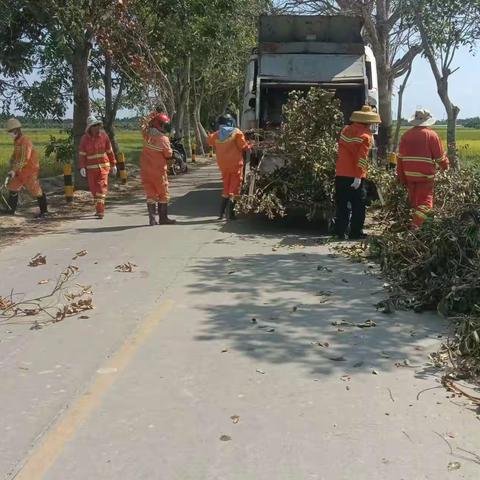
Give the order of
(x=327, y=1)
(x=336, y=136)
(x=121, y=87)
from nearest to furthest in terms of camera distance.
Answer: (x=336, y=136), (x=121, y=87), (x=327, y=1)

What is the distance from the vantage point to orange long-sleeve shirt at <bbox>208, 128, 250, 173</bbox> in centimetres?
1061

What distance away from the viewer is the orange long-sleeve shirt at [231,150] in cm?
1061

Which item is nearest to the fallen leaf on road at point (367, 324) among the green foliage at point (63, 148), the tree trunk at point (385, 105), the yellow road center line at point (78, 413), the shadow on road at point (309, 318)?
the shadow on road at point (309, 318)

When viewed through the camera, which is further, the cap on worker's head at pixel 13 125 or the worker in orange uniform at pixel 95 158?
the cap on worker's head at pixel 13 125

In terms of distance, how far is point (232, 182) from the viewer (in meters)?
10.9

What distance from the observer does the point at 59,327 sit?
18.2ft

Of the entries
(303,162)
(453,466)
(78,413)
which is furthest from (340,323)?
(303,162)

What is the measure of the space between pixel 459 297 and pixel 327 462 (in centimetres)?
278

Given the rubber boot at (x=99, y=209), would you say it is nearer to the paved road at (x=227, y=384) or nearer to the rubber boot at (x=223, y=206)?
the rubber boot at (x=223, y=206)

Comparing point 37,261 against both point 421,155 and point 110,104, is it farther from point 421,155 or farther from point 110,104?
point 110,104

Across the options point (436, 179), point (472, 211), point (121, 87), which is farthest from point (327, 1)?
point (472, 211)

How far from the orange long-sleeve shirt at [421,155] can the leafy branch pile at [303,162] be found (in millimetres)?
1664

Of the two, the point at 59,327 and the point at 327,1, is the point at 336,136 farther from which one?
the point at 327,1

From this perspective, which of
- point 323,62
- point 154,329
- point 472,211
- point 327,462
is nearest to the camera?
point 327,462
